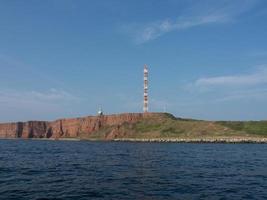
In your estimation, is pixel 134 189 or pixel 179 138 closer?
pixel 134 189

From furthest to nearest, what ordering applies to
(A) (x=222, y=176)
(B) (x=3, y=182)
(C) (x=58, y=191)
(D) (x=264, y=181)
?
(A) (x=222, y=176) < (D) (x=264, y=181) < (B) (x=3, y=182) < (C) (x=58, y=191)

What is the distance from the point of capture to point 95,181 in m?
39.0

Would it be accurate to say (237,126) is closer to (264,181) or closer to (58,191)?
(264,181)

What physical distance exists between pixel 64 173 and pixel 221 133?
5606 inches

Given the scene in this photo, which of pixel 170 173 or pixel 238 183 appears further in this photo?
pixel 170 173

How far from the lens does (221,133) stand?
180 m

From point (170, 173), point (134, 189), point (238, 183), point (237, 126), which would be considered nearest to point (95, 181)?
point (134, 189)

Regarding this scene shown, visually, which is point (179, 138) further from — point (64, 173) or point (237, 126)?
point (64, 173)

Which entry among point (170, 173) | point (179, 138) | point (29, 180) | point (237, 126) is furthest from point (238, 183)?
point (237, 126)

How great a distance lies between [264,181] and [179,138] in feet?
447

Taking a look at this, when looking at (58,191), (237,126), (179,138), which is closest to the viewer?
(58,191)

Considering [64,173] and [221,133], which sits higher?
[221,133]

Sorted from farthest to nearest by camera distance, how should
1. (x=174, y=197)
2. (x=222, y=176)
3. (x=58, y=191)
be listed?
(x=222, y=176), (x=58, y=191), (x=174, y=197)

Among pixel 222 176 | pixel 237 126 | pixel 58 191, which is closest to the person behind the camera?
pixel 58 191
